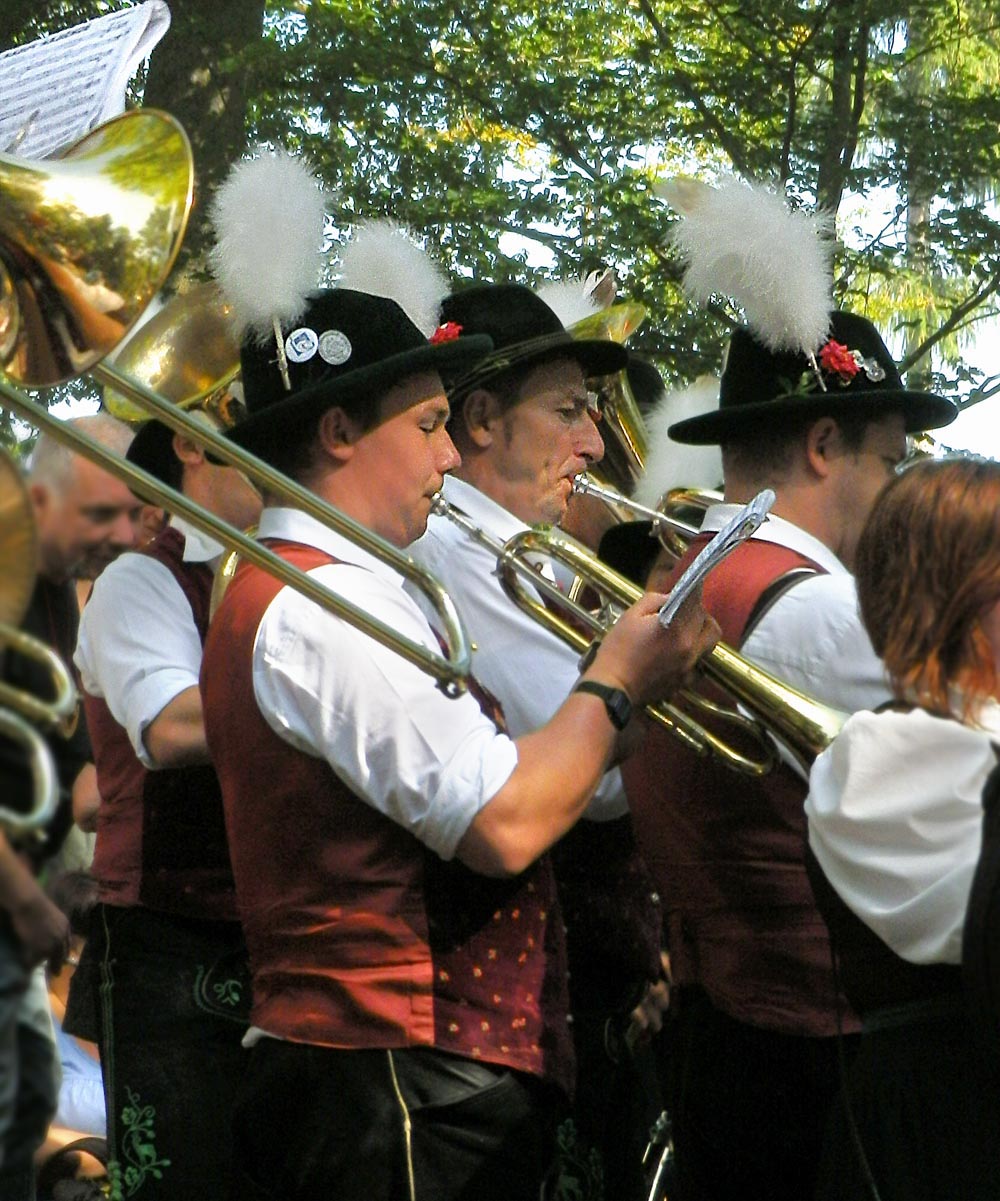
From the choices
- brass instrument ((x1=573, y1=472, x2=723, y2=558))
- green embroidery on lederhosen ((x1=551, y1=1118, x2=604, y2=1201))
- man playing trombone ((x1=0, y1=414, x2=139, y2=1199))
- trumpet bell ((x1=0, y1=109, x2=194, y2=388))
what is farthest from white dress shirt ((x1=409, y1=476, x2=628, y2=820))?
man playing trombone ((x1=0, y1=414, x2=139, y2=1199))

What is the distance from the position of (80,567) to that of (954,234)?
566 cm

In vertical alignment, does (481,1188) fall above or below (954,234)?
below

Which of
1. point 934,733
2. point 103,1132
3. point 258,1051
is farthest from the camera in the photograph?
point 103,1132

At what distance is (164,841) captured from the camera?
3551 mm

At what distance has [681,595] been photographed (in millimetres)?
2799

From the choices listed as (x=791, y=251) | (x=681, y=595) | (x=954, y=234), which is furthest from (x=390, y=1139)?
(x=954, y=234)

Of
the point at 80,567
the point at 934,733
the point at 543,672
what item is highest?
the point at 80,567

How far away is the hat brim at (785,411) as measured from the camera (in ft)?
11.8

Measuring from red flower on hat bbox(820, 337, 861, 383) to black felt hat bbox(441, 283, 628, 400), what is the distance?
480 millimetres

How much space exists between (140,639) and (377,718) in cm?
121

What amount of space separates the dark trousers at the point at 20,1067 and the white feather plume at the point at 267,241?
1774 millimetres

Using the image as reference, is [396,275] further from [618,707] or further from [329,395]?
[618,707]

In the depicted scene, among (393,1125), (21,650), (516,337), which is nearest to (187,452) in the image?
(516,337)

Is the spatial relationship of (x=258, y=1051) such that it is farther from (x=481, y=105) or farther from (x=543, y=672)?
(x=481, y=105)
